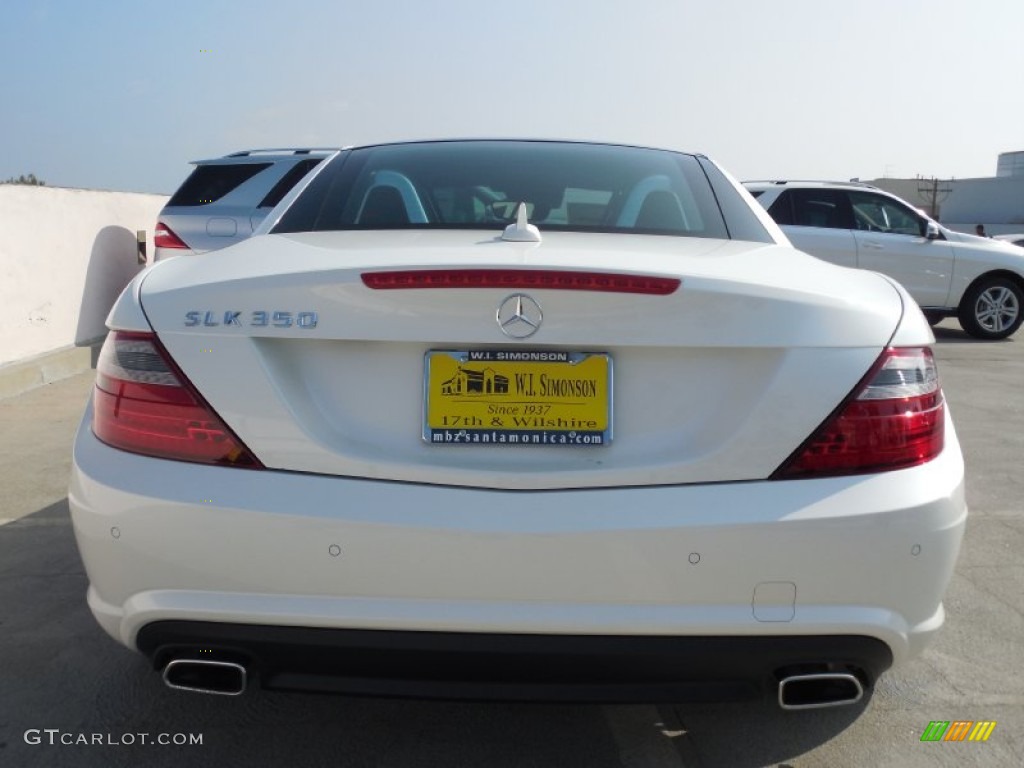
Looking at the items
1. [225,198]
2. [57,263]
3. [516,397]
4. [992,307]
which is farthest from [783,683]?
[992,307]

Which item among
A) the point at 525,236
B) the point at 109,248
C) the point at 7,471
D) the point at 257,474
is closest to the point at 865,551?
the point at 525,236

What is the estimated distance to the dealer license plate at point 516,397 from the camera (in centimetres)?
203

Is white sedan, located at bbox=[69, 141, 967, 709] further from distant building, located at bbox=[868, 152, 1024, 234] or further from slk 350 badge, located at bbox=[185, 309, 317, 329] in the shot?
distant building, located at bbox=[868, 152, 1024, 234]

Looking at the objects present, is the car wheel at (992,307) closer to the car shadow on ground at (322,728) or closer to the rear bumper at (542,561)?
the car shadow on ground at (322,728)

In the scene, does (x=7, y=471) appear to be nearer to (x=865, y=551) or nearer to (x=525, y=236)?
(x=525, y=236)

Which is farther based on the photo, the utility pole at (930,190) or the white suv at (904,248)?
the utility pole at (930,190)

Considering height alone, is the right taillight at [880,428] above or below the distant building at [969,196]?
above

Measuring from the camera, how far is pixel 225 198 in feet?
26.8

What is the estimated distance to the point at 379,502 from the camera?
2.00 meters

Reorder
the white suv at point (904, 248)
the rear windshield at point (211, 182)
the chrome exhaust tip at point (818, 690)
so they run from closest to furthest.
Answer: the chrome exhaust tip at point (818, 690) → the rear windshield at point (211, 182) → the white suv at point (904, 248)

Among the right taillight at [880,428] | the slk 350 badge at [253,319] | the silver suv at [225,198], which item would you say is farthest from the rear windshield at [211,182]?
the right taillight at [880,428]

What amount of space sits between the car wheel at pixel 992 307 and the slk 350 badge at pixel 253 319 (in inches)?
452

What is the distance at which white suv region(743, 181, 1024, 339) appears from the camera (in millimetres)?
11820

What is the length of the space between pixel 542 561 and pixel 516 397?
32 cm
